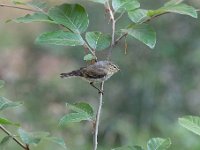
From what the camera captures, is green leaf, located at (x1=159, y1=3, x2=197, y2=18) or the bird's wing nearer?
green leaf, located at (x1=159, y1=3, x2=197, y2=18)

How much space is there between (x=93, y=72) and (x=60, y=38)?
229 mm

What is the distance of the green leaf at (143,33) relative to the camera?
95cm

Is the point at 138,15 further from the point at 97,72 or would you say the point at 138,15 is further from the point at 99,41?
the point at 97,72

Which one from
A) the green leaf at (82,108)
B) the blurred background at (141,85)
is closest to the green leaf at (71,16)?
the green leaf at (82,108)

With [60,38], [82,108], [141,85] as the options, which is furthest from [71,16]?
[141,85]

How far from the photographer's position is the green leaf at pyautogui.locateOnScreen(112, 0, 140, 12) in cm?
99

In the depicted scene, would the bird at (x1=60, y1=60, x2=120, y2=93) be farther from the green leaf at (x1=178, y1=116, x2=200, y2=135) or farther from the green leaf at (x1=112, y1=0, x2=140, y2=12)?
the green leaf at (x1=178, y1=116, x2=200, y2=135)

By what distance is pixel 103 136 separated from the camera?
3883 mm

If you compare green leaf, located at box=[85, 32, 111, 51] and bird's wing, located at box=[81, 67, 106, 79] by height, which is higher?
green leaf, located at box=[85, 32, 111, 51]

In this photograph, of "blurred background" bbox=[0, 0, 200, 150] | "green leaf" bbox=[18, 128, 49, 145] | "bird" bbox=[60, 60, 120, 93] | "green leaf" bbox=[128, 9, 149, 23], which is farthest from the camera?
"blurred background" bbox=[0, 0, 200, 150]

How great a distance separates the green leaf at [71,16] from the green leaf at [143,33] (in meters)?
0.09

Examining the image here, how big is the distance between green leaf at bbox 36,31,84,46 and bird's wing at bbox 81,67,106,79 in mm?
182

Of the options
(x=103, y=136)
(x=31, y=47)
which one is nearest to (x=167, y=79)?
(x=103, y=136)

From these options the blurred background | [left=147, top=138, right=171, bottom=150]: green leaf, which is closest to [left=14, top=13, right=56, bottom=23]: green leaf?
[left=147, top=138, right=171, bottom=150]: green leaf
